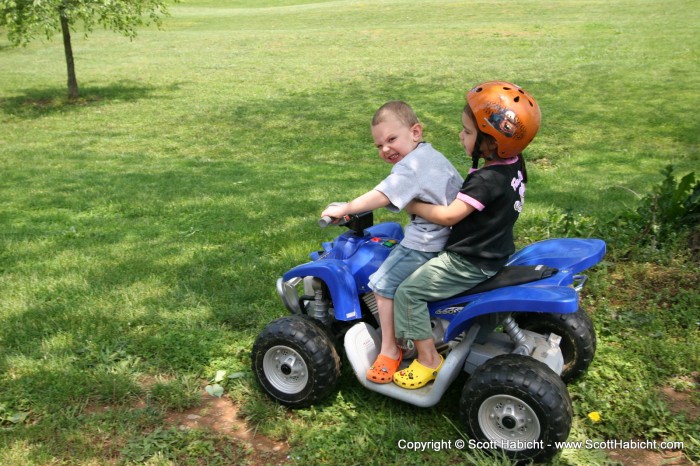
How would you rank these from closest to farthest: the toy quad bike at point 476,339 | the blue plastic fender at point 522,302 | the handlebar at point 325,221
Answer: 1. the blue plastic fender at point 522,302
2. the toy quad bike at point 476,339
3. the handlebar at point 325,221

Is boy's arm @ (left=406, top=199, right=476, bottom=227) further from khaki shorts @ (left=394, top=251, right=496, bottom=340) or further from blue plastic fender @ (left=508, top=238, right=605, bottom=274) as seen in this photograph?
blue plastic fender @ (left=508, top=238, right=605, bottom=274)

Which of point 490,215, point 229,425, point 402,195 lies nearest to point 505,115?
point 490,215

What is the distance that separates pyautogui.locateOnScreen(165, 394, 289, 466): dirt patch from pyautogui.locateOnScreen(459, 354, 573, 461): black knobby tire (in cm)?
105

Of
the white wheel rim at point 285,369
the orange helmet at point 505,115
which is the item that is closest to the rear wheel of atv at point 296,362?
the white wheel rim at point 285,369

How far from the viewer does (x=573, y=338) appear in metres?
3.97

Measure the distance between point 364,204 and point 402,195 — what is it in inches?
8.3

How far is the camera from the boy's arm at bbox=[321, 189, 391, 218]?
3.43 m

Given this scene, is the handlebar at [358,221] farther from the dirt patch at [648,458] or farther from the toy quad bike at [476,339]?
the dirt patch at [648,458]

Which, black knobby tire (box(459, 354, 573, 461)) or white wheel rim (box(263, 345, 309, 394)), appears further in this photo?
white wheel rim (box(263, 345, 309, 394))

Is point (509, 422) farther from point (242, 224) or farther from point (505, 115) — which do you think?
point (242, 224)

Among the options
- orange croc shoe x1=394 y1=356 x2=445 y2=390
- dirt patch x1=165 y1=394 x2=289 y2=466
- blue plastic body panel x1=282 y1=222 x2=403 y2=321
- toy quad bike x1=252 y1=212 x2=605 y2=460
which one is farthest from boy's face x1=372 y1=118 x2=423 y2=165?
dirt patch x1=165 y1=394 x2=289 y2=466

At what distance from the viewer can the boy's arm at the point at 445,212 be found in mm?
3350

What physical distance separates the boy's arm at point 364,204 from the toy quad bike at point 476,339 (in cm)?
38

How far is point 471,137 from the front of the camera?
3400 millimetres
